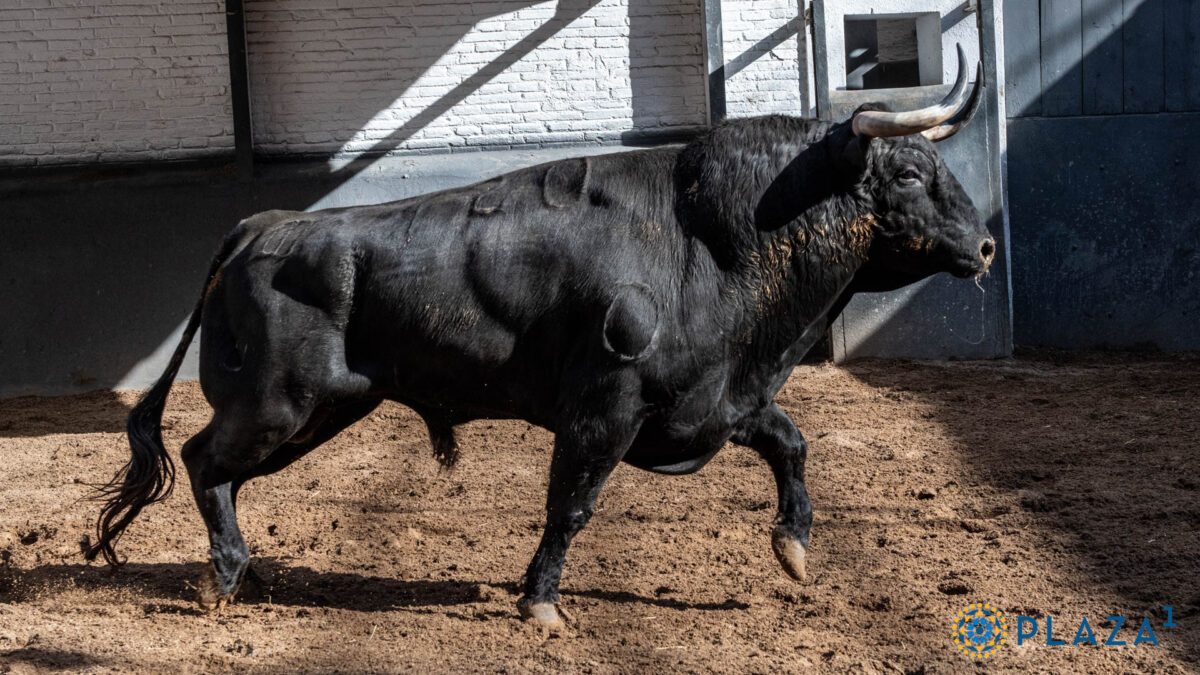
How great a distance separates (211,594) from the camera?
4.49m

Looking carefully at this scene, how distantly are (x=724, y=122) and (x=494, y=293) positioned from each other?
42.9 inches

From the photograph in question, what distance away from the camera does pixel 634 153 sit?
4.54m

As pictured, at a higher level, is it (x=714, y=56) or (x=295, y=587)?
(x=714, y=56)

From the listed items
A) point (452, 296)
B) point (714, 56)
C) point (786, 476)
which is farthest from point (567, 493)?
point (714, 56)

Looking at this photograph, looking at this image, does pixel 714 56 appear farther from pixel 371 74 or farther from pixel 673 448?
pixel 673 448

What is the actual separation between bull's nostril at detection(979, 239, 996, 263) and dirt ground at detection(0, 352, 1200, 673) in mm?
1208

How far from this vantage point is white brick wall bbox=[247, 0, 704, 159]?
30.2 ft

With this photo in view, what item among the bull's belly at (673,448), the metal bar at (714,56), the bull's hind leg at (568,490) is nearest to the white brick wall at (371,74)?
the metal bar at (714,56)

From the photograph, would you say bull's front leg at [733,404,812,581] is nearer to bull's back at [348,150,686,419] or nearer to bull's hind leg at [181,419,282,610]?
bull's back at [348,150,686,419]

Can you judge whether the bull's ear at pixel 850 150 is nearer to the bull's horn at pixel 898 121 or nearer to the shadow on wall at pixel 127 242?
the bull's horn at pixel 898 121

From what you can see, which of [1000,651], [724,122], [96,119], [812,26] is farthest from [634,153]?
[96,119]

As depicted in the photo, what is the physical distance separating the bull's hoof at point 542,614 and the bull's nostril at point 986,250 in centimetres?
199

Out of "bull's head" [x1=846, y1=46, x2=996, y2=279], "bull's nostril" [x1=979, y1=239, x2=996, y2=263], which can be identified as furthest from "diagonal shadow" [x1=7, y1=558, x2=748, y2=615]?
"bull's nostril" [x1=979, y1=239, x2=996, y2=263]

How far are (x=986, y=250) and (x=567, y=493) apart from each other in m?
1.76
